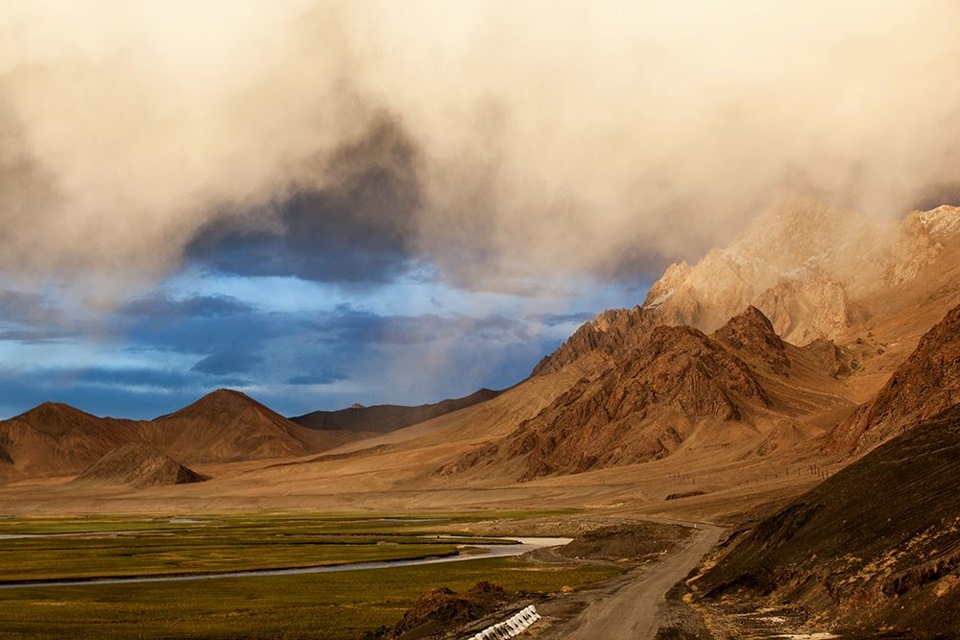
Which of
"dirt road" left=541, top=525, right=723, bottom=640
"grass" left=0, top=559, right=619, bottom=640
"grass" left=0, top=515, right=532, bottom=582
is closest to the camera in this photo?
"dirt road" left=541, top=525, right=723, bottom=640

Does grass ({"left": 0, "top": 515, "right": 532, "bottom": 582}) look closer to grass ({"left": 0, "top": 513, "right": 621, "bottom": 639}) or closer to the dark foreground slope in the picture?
grass ({"left": 0, "top": 513, "right": 621, "bottom": 639})

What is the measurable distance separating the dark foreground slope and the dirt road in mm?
3872

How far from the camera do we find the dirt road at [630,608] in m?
46.9

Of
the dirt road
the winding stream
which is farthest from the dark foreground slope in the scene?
the winding stream

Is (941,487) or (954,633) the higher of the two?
(941,487)

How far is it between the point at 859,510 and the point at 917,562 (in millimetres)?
13724

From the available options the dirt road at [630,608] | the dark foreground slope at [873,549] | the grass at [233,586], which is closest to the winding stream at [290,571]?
the grass at [233,586]

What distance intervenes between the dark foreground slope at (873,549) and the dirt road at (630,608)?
12.7 ft

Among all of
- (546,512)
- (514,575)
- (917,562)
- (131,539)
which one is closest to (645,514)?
(546,512)

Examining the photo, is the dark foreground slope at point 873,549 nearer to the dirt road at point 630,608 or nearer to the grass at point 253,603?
the dirt road at point 630,608

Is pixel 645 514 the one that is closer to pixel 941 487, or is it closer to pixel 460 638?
pixel 941 487

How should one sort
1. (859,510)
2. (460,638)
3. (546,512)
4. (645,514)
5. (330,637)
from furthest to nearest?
(546,512) → (645,514) → (859,510) → (330,637) → (460,638)

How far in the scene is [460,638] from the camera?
45.4 meters

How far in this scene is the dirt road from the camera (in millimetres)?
46875
